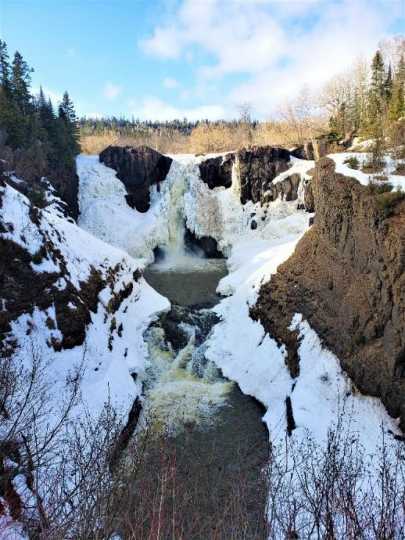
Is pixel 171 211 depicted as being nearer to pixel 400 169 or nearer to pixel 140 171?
pixel 140 171

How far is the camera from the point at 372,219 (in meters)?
13.7

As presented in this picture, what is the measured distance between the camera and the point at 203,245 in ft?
140

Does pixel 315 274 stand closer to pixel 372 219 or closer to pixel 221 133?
pixel 372 219

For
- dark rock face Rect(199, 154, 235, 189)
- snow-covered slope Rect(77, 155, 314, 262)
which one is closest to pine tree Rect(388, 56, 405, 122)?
snow-covered slope Rect(77, 155, 314, 262)

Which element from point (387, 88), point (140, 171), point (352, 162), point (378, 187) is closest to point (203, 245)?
point (140, 171)

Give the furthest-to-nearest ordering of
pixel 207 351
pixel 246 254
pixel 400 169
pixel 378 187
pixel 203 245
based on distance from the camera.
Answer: pixel 203 245
pixel 246 254
pixel 207 351
pixel 400 169
pixel 378 187

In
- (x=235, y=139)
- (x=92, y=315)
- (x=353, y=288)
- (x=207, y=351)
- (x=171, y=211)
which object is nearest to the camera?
(x=353, y=288)

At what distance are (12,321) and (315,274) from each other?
13.7 meters

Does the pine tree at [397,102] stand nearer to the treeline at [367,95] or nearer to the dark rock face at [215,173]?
the treeline at [367,95]

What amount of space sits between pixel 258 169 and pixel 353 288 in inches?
1186

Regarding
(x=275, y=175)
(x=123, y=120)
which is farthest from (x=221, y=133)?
(x=123, y=120)

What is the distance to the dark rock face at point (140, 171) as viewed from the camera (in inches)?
1844

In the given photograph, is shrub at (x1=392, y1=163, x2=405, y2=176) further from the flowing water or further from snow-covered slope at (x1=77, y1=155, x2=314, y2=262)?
snow-covered slope at (x1=77, y1=155, x2=314, y2=262)

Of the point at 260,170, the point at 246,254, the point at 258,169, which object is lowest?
the point at 246,254
